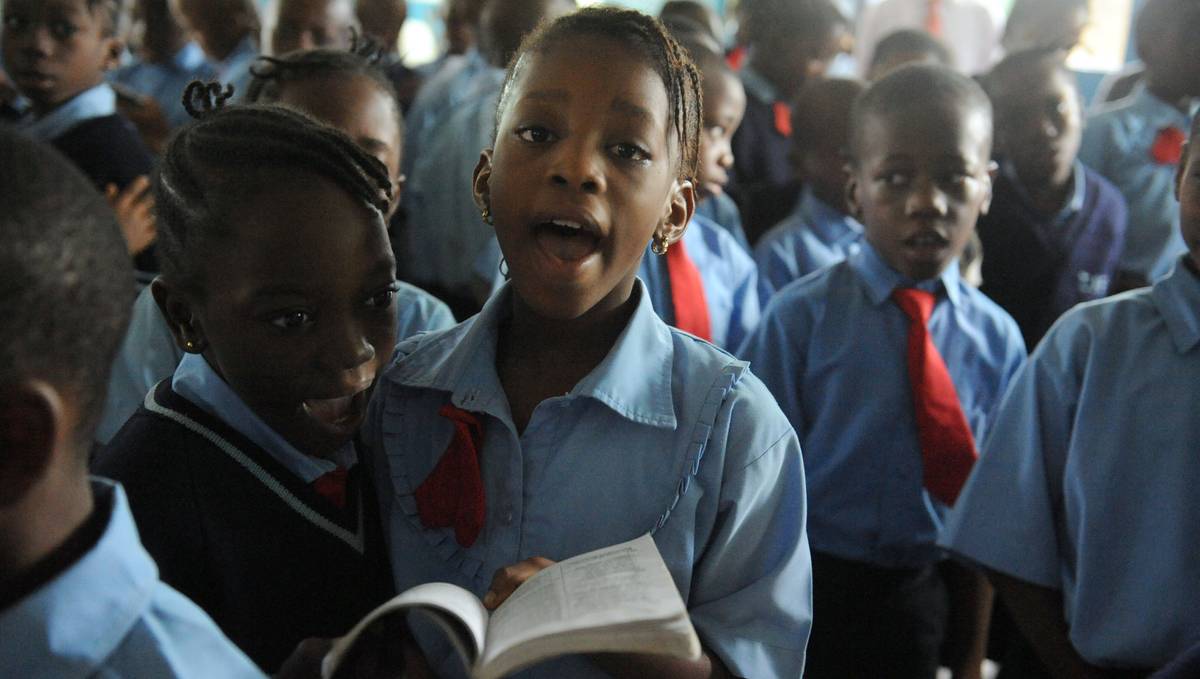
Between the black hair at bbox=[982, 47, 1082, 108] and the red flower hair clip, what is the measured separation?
1.28ft

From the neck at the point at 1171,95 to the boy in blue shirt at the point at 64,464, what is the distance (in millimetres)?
3317

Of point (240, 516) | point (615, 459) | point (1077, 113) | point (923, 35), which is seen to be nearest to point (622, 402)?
point (615, 459)

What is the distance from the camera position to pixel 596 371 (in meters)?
1.14

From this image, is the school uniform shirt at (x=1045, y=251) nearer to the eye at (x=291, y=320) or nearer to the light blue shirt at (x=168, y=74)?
the eye at (x=291, y=320)

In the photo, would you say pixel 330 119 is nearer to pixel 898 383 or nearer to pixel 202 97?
pixel 202 97

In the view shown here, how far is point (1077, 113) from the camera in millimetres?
2787

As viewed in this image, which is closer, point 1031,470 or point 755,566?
point 755,566

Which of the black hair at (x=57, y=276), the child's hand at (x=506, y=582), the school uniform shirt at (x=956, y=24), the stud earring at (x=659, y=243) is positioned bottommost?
the school uniform shirt at (x=956, y=24)

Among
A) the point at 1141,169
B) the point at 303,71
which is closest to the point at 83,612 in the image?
the point at 303,71

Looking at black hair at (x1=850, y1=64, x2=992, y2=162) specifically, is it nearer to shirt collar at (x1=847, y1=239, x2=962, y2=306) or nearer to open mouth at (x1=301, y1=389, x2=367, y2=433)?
shirt collar at (x1=847, y1=239, x2=962, y2=306)

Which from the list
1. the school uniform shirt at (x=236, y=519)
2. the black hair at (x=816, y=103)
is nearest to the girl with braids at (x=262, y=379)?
the school uniform shirt at (x=236, y=519)

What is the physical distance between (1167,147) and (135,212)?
2743 mm

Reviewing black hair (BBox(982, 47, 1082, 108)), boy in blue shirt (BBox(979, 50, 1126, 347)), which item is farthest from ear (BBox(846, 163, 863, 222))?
black hair (BBox(982, 47, 1082, 108))

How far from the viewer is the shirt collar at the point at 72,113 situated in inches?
93.0
